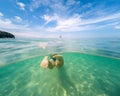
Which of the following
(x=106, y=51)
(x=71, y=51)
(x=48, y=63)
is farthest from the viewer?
(x=71, y=51)

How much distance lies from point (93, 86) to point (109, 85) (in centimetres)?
173

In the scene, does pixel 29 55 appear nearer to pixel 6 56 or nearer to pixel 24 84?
pixel 6 56

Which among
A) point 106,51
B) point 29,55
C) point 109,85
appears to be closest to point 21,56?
point 29,55

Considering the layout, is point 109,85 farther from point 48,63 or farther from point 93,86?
point 48,63

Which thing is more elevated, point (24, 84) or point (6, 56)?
point (6, 56)

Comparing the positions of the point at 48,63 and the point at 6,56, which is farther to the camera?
the point at 6,56

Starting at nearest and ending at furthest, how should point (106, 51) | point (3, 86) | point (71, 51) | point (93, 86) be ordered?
point (93, 86)
point (3, 86)
point (106, 51)
point (71, 51)

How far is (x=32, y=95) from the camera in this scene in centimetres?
681

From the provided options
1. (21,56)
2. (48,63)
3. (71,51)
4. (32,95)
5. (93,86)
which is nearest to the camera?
(32,95)

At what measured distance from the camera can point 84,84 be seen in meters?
8.10

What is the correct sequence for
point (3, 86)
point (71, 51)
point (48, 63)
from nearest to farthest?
point (3, 86) → point (48, 63) → point (71, 51)

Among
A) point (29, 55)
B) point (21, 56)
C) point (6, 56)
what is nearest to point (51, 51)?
point (29, 55)

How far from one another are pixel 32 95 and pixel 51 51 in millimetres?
11772

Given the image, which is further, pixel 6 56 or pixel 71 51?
pixel 71 51
